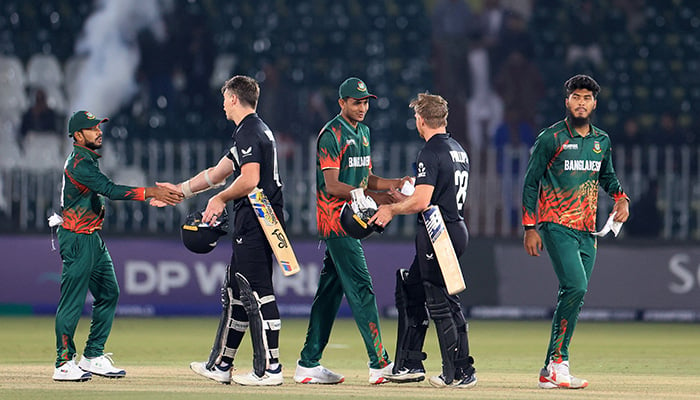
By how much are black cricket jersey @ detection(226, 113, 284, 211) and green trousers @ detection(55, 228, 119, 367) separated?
3.93 ft

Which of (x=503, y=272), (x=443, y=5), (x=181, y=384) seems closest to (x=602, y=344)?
(x=503, y=272)

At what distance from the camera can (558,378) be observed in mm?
9312

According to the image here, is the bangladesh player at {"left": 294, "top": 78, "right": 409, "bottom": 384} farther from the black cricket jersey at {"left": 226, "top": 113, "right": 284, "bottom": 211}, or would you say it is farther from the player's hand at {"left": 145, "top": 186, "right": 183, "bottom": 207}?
the player's hand at {"left": 145, "top": 186, "right": 183, "bottom": 207}

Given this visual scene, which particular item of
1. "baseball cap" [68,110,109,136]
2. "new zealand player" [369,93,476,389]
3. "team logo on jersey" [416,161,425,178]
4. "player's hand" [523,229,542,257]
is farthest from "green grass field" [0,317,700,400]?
"baseball cap" [68,110,109,136]

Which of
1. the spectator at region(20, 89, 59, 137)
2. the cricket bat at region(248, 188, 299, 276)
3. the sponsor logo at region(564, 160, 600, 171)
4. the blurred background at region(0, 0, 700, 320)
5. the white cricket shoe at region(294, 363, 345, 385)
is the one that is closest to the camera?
the cricket bat at region(248, 188, 299, 276)

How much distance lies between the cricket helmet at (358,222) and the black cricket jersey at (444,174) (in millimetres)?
390

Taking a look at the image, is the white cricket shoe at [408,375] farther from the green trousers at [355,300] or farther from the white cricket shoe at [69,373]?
the white cricket shoe at [69,373]

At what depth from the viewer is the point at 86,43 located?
73.0 feet

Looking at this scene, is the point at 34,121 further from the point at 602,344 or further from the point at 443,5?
the point at 602,344

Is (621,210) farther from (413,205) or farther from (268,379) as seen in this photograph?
(268,379)

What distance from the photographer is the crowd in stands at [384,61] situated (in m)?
20.7

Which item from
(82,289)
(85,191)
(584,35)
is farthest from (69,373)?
(584,35)

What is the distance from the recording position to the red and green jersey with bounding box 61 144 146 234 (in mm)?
9609

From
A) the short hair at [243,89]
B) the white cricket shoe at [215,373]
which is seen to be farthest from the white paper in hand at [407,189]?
the white cricket shoe at [215,373]
